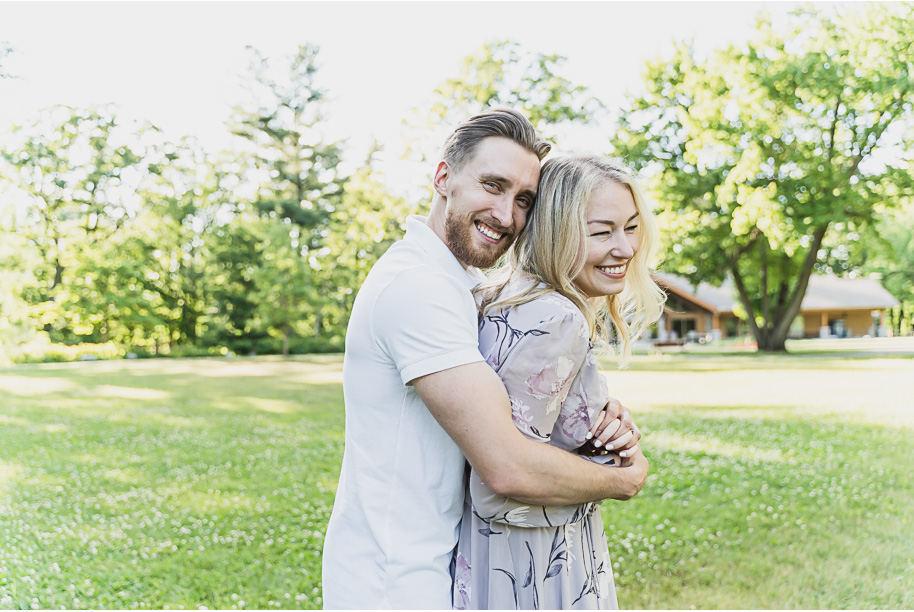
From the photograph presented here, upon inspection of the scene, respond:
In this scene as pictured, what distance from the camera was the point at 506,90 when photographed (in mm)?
22766

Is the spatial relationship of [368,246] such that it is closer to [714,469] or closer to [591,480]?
[714,469]

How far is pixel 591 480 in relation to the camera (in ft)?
4.72

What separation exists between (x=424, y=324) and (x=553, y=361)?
0.28 meters

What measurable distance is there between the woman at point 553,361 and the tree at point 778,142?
1561cm

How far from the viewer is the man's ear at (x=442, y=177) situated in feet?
5.76

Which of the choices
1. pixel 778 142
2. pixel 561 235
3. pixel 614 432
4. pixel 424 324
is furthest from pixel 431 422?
pixel 778 142

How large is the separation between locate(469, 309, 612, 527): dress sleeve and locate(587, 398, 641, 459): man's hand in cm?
3

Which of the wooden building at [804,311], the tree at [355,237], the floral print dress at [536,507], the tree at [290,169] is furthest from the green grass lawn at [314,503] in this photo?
the wooden building at [804,311]

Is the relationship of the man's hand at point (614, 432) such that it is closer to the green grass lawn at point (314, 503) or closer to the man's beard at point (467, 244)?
the man's beard at point (467, 244)

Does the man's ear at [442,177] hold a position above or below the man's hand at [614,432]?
above

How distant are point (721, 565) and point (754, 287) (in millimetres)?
28066

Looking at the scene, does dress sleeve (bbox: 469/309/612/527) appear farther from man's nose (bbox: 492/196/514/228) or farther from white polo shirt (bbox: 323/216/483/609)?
man's nose (bbox: 492/196/514/228)

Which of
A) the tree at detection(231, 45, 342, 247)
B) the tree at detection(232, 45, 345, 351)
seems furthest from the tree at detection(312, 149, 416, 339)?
the tree at detection(231, 45, 342, 247)

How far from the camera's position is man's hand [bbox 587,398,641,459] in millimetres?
1512
